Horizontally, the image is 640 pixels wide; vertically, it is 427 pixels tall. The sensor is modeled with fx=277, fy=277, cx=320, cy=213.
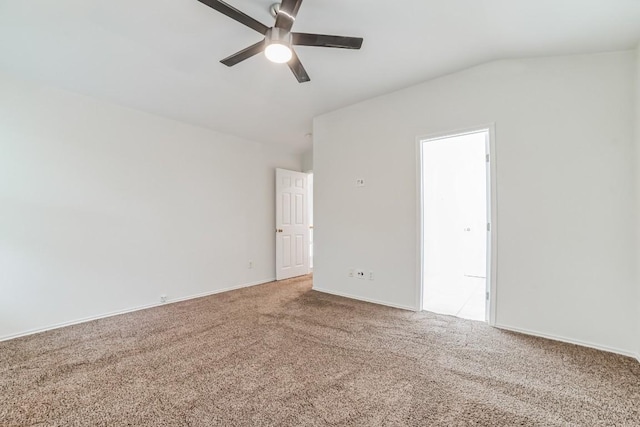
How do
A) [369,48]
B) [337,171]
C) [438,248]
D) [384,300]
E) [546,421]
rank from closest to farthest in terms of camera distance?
[546,421]
[369,48]
[384,300]
[337,171]
[438,248]

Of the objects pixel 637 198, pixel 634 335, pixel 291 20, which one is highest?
pixel 291 20

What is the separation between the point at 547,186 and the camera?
2.54 m

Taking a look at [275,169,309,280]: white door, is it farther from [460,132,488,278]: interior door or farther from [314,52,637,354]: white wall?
[460,132,488,278]: interior door

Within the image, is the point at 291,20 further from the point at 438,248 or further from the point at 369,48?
the point at 438,248

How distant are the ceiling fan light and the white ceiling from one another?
296mm

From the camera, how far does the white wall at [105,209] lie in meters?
2.66

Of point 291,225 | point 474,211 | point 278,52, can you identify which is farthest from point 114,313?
point 474,211

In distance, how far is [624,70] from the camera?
227 cm

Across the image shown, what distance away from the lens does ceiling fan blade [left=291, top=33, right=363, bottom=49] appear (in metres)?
1.90

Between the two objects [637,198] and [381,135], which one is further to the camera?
[381,135]

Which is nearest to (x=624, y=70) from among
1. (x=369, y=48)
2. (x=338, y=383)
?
(x=369, y=48)

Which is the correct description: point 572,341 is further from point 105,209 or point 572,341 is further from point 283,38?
point 105,209

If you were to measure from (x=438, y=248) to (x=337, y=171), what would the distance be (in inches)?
110

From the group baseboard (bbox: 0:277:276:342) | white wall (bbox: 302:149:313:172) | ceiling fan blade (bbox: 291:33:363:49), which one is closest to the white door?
white wall (bbox: 302:149:313:172)
